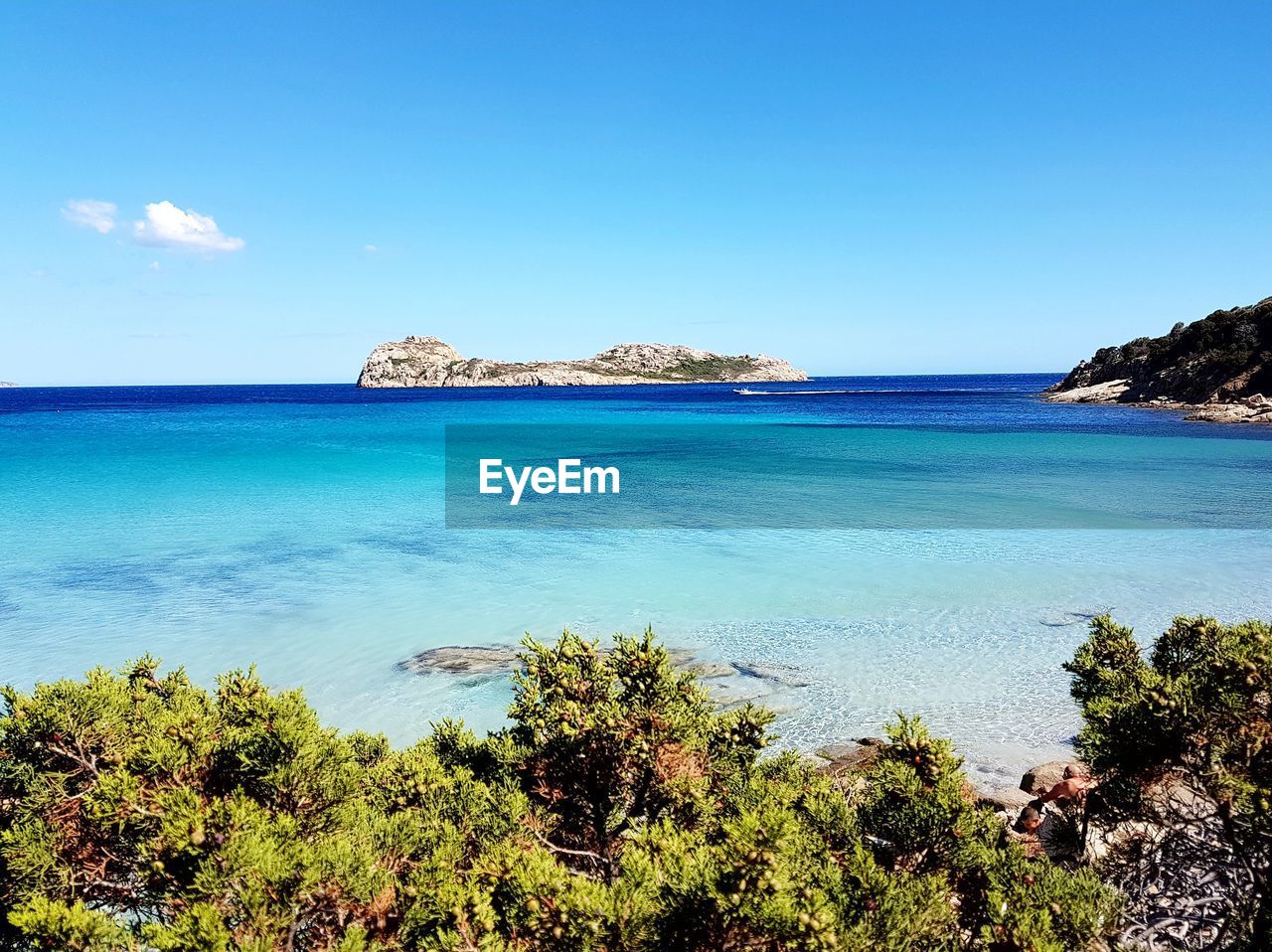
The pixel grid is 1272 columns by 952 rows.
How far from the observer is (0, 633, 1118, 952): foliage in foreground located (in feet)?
9.56

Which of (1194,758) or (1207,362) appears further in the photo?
(1207,362)

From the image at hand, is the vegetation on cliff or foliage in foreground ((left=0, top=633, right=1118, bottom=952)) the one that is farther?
the vegetation on cliff

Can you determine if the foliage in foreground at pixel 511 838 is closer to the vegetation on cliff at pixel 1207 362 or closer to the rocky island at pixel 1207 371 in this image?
the rocky island at pixel 1207 371

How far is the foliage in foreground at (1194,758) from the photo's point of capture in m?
3.52

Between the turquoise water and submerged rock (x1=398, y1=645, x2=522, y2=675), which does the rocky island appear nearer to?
the turquoise water

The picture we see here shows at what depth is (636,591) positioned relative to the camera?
16.6 m
